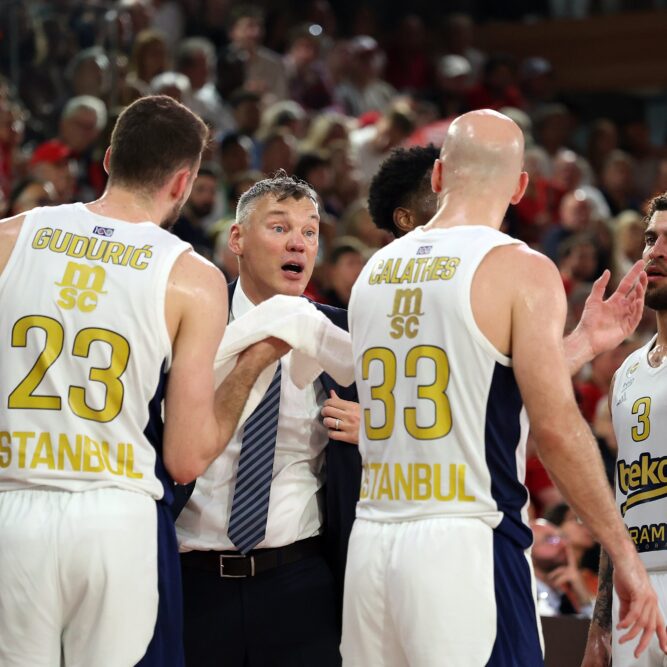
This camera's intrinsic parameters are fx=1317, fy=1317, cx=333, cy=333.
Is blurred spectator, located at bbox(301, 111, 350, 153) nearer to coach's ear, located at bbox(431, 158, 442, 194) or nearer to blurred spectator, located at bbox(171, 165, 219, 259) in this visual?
blurred spectator, located at bbox(171, 165, 219, 259)

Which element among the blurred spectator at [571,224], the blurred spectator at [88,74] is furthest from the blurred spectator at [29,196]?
the blurred spectator at [571,224]

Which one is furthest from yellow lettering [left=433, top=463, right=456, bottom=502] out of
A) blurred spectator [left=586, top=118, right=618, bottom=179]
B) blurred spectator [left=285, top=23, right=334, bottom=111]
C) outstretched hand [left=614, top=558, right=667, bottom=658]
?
blurred spectator [left=586, top=118, right=618, bottom=179]

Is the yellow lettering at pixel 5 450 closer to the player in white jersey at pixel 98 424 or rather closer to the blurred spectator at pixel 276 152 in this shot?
the player in white jersey at pixel 98 424

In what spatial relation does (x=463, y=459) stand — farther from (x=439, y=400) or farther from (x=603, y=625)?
(x=603, y=625)

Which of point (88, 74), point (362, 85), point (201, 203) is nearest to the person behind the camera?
point (201, 203)

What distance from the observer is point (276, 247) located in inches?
181

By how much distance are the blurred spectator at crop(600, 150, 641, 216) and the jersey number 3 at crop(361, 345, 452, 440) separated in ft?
33.3

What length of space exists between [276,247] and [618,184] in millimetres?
9263

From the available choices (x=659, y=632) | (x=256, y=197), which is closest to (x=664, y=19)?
(x=256, y=197)

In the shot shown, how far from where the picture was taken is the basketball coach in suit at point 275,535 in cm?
425

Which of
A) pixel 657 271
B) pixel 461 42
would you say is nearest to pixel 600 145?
pixel 461 42

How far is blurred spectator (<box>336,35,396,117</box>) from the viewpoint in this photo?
45.5ft

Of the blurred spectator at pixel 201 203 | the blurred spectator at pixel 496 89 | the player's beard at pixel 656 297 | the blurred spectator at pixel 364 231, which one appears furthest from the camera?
the blurred spectator at pixel 496 89

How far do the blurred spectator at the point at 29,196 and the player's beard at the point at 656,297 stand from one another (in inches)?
166
